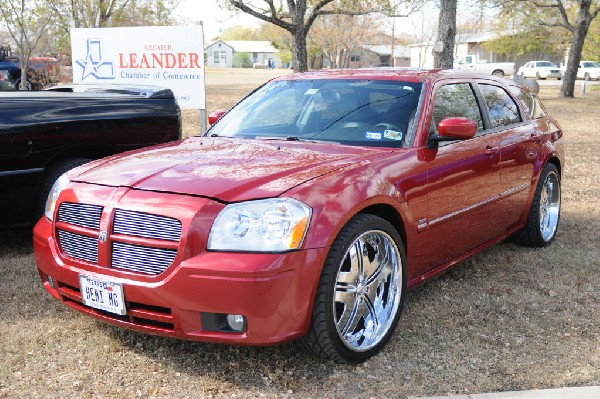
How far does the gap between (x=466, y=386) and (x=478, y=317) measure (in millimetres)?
966

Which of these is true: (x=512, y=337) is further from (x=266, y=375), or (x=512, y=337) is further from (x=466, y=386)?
(x=266, y=375)

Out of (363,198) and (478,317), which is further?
(478,317)

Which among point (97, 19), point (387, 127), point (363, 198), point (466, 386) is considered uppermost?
point (97, 19)

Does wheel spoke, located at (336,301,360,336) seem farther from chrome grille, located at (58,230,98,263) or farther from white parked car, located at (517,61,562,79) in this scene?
white parked car, located at (517,61,562,79)

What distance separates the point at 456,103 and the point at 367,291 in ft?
5.63

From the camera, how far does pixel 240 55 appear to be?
116125mm

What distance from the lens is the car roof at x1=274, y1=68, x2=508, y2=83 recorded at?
15.0ft

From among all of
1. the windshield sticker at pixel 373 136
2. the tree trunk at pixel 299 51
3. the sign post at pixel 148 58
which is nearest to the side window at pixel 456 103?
the windshield sticker at pixel 373 136

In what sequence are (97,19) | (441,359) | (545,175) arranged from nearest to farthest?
(441,359) < (545,175) < (97,19)

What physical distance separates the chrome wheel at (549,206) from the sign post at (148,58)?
4.60m

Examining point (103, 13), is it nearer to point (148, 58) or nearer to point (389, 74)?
point (148, 58)

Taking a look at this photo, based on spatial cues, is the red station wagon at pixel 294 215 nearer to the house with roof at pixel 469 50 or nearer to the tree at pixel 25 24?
the tree at pixel 25 24

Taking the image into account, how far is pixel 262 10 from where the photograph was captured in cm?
1839

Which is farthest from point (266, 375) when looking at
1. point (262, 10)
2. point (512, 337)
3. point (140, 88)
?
point (262, 10)
